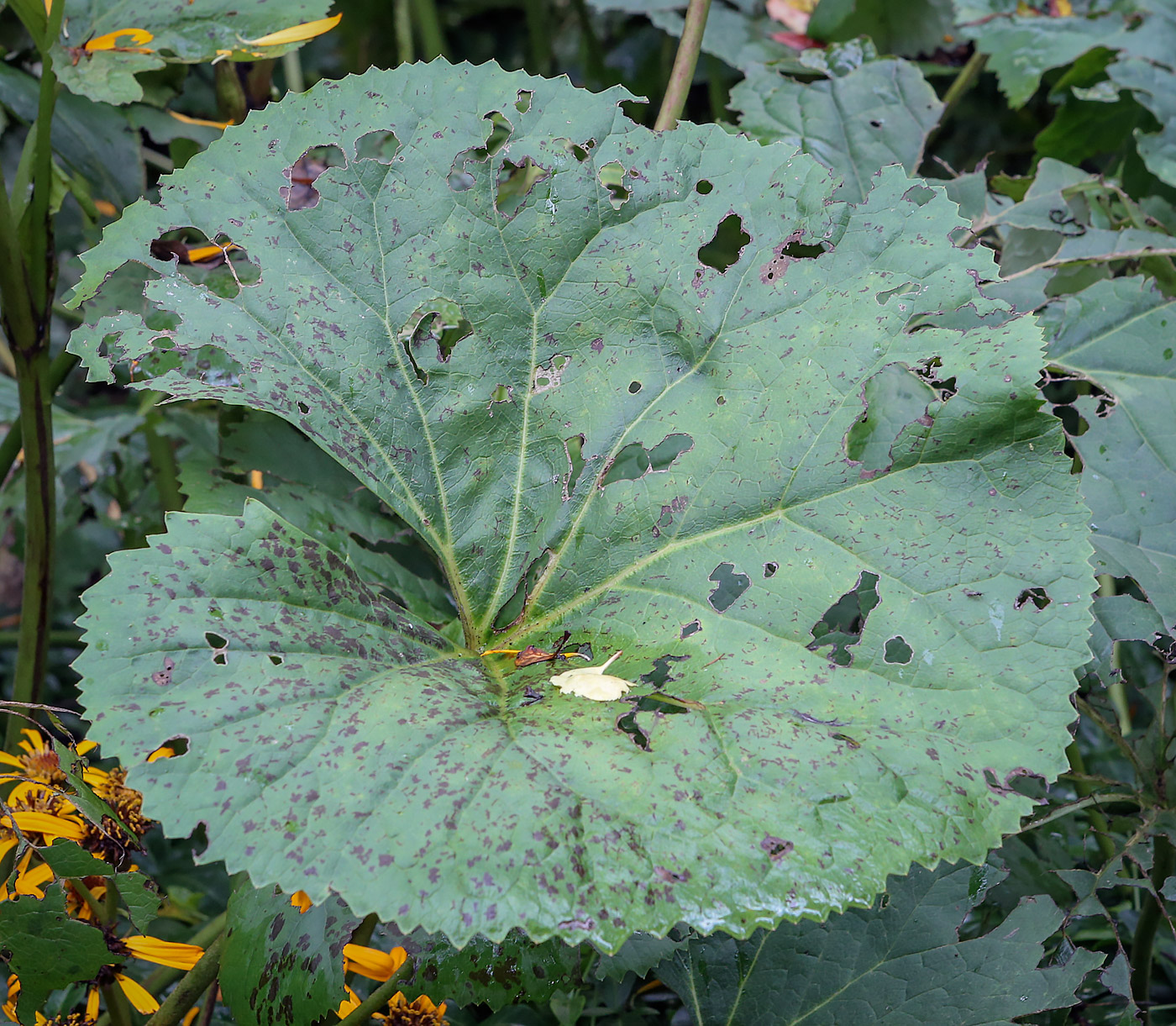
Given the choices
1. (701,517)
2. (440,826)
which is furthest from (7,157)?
(440,826)

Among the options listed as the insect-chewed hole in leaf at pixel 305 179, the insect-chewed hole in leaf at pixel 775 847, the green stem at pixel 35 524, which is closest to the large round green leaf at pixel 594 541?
the insect-chewed hole in leaf at pixel 775 847

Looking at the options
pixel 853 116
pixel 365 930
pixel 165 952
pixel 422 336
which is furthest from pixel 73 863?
pixel 853 116

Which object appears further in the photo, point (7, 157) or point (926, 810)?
point (7, 157)

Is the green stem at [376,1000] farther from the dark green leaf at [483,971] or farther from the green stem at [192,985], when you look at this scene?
the green stem at [192,985]

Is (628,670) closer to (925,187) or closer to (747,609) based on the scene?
(747,609)

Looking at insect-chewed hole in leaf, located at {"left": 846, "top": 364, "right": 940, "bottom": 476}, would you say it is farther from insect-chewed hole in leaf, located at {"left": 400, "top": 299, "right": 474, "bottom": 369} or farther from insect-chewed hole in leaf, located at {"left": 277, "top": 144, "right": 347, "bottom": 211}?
insect-chewed hole in leaf, located at {"left": 277, "top": 144, "right": 347, "bottom": 211}

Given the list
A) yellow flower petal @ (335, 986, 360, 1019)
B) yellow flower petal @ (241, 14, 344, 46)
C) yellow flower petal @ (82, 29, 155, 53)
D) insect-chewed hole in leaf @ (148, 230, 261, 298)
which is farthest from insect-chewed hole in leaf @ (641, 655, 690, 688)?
yellow flower petal @ (82, 29, 155, 53)
